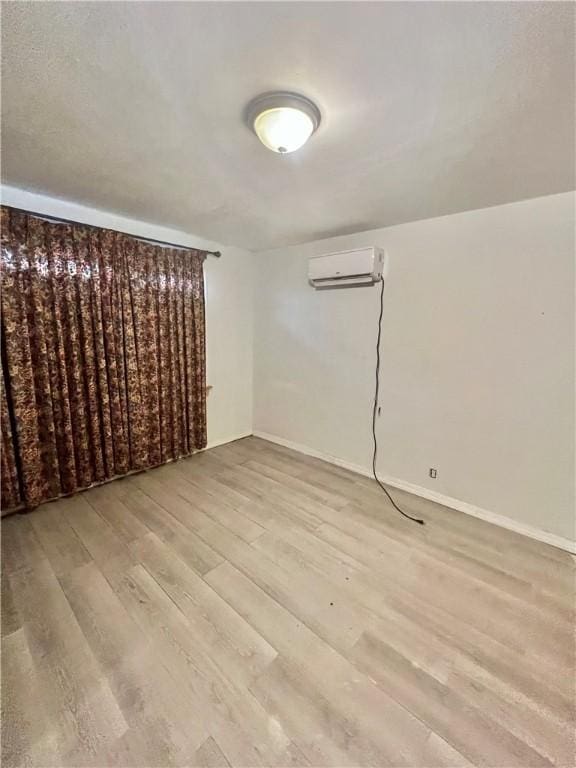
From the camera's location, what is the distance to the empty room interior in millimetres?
1050

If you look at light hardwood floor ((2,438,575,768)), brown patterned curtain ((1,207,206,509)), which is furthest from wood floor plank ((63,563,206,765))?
brown patterned curtain ((1,207,206,509))

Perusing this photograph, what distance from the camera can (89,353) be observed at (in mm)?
2477

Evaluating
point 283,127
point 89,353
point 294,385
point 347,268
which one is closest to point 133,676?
point 89,353

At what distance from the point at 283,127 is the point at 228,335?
8.31 feet

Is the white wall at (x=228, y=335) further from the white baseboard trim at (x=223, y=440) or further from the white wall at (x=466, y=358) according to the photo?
the white wall at (x=466, y=358)

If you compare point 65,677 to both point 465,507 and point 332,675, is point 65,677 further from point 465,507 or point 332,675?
point 465,507

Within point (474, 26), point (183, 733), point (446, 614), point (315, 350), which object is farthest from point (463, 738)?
point (315, 350)

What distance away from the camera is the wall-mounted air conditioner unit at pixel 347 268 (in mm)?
2650

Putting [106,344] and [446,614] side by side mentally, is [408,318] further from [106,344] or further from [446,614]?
[106,344]

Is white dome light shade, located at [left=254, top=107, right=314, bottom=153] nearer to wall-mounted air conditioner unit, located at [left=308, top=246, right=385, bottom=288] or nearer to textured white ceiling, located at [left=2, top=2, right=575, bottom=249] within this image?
textured white ceiling, located at [left=2, top=2, right=575, bottom=249]

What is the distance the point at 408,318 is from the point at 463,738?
243cm

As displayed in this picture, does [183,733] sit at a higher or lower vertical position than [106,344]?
lower

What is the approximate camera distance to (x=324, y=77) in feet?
3.64

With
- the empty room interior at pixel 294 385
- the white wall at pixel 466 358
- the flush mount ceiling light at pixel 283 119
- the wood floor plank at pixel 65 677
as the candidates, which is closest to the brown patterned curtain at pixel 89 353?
the empty room interior at pixel 294 385
